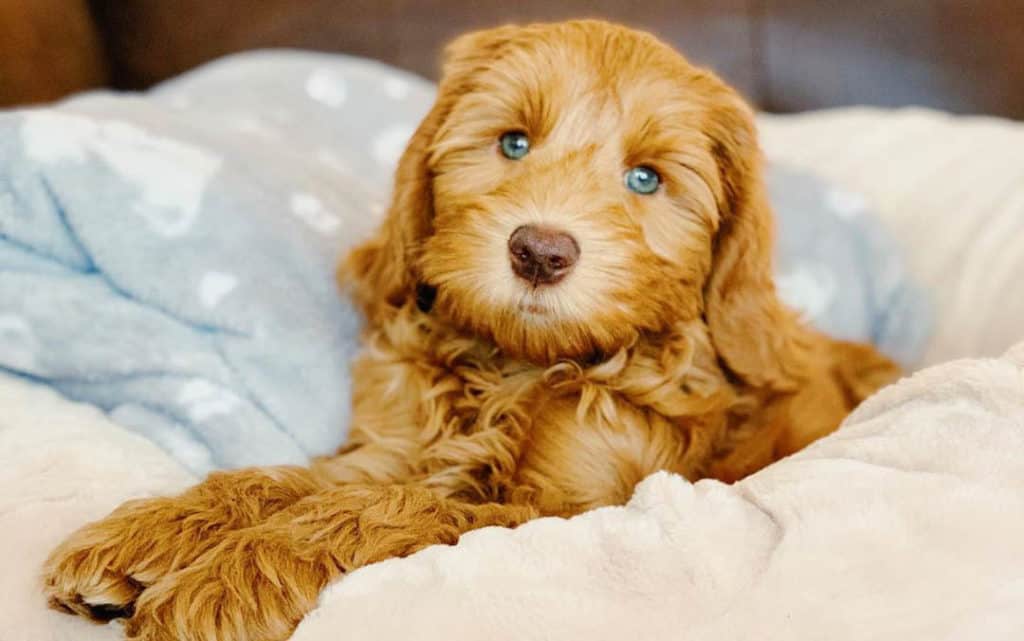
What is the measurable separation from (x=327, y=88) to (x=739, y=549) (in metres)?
2.54

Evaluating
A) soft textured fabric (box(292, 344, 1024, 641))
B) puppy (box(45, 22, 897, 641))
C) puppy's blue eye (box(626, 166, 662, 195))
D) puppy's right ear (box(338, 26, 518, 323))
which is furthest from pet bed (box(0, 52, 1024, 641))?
puppy's blue eye (box(626, 166, 662, 195))

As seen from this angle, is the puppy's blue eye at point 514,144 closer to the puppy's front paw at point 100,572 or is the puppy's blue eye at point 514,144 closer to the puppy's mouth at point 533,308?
the puppy's mouth at point 533,308

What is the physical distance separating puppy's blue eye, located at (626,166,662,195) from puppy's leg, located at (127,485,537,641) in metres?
0.71

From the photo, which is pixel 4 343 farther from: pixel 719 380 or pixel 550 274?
pixel 719 380

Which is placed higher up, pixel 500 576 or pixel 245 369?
pixel 500 576

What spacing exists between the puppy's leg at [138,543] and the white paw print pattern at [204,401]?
35 cm

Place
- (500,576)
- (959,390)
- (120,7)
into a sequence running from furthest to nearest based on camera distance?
(120,7), (959,390), (500,576)

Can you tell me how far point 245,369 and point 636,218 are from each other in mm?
930

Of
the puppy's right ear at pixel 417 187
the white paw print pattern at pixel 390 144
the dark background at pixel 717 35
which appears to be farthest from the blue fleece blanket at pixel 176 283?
the dark background at pixel 717 35

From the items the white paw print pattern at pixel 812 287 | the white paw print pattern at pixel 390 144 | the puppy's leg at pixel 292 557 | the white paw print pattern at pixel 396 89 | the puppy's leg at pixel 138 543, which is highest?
the puppy's leg at pixel 292 557

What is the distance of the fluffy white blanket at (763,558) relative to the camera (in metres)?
1.40

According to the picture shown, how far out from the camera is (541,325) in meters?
1.87

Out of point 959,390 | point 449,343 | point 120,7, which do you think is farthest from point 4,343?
point 120,7

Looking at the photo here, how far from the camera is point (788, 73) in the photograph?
4188 mm
